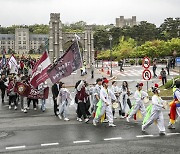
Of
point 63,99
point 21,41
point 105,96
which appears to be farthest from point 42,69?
point 21,41

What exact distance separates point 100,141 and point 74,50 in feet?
17.2

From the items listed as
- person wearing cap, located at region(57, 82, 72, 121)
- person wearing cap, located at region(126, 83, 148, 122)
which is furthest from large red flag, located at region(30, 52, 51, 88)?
person wearing cap, located at region(126, 83, 148, 122)

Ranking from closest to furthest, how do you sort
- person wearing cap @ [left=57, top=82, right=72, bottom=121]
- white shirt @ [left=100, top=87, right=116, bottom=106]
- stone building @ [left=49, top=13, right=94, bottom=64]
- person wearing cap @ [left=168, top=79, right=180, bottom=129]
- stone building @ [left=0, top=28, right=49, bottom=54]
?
person wearing cap @ [left=168, top=79, right=180, bottom=129], white shirt @ [left=100, top=87, right=116, bottom=106], person wearing cap @ [left=57, top=82, right=72, bottom=121], stone building @ [left=49, top=13, right=94, bottom=64], stone building @ [left=0, top=28, right=49, bottom=54]

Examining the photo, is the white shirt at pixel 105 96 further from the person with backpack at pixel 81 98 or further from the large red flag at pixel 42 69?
the large red flag at pixel 42 69

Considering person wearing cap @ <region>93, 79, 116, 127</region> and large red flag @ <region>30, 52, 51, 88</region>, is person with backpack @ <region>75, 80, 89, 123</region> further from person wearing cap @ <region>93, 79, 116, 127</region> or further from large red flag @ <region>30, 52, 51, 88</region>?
large red flag @ <region>30, 52, 51, 88</region>

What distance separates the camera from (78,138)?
11.2 m

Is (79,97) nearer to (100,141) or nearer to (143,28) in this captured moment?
(100,141)

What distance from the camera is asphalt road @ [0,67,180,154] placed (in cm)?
989

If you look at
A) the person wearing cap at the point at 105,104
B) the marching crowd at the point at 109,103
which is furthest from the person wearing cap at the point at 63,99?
the person wearing cap at the point at 105,104

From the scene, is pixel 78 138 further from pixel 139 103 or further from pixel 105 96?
pixel 139 103

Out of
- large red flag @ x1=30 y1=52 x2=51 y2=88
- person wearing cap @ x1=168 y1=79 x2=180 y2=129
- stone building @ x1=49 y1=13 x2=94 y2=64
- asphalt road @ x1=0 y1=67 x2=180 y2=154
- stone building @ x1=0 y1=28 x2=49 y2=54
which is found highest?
stone building @ x1=0 y1=28 x2=49 y2=54

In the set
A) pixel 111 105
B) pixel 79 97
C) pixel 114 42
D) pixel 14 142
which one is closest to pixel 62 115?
pixel 79 97

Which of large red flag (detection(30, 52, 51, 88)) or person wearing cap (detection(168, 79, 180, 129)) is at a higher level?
large red flag (detection(30, 52, 51, 88))

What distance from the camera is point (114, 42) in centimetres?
10981
